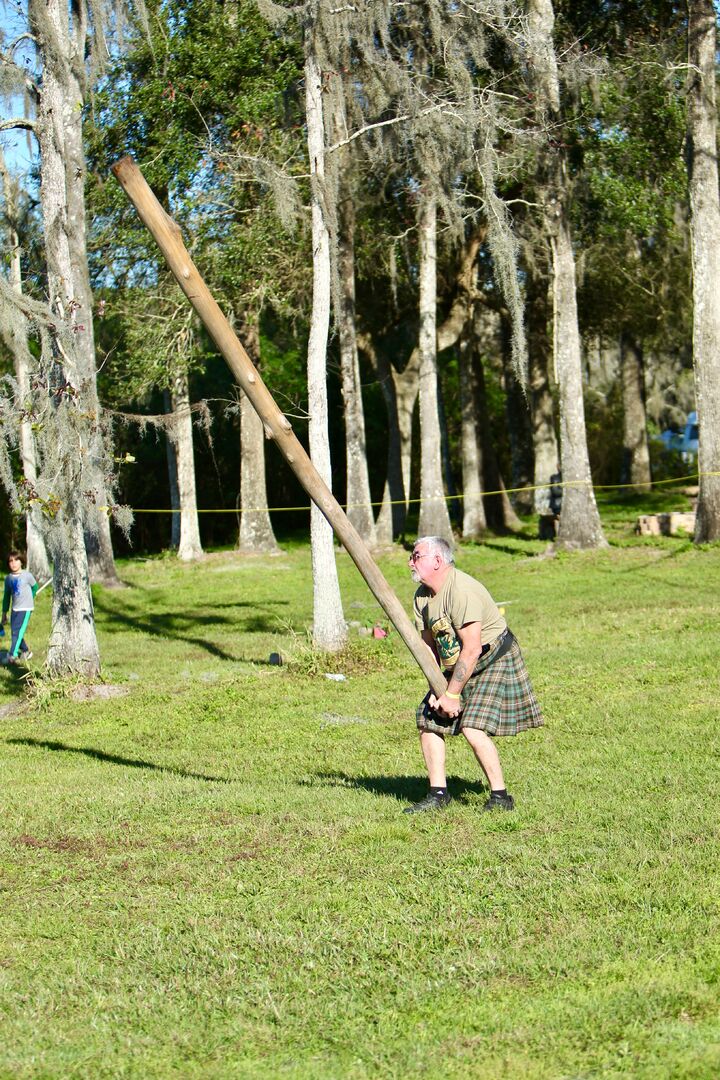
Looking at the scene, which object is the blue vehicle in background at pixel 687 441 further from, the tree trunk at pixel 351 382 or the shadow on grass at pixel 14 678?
the shadow on grass at pixel 14 678

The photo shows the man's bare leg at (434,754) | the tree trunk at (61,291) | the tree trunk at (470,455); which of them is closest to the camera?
the man's bare leg at (434,754)

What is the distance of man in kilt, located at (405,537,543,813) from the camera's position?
22.5 feet

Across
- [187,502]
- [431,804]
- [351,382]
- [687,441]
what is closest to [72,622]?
[431,804]

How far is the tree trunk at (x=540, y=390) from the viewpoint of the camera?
96.3ft

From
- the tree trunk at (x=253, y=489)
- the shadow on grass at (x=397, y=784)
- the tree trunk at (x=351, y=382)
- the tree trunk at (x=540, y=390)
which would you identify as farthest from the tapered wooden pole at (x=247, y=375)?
the tree trunk at (x=540, y=390)

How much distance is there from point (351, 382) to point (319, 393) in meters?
11.1

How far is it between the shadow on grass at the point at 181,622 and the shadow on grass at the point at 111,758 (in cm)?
504

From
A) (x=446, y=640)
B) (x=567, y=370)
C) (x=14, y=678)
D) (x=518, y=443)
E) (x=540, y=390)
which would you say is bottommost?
(x=14, y=678)

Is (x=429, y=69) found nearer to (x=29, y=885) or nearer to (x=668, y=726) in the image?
(x=668, y=726)

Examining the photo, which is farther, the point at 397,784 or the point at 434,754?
the point at 397,784

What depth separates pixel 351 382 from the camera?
993 inches

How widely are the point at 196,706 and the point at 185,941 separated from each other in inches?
271

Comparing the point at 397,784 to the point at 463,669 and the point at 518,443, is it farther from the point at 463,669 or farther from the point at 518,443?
the point at 518,443

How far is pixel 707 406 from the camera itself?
21.8 m
